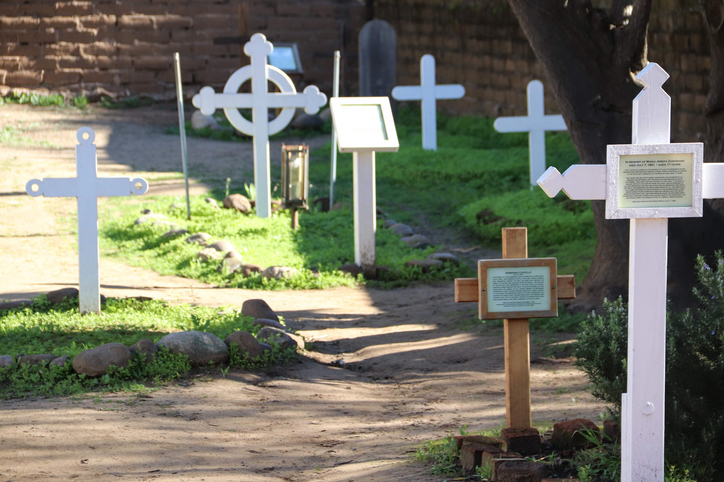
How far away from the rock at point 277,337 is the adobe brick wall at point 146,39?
1115 cm

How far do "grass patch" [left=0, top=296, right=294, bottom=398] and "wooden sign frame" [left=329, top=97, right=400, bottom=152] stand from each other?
2294 mm

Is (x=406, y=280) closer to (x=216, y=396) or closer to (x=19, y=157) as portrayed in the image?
(x=216, y=396)

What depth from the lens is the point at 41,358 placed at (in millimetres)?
4758

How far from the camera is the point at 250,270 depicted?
793cm

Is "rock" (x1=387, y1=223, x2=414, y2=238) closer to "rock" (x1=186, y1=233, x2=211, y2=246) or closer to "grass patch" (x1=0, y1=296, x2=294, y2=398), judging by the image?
"rock" (x1=186, y1=233, x2=211, y2=246)

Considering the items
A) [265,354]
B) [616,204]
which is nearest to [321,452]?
[265,354]

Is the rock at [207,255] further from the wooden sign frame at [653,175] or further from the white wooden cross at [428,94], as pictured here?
the white wooden cross at [428,94]

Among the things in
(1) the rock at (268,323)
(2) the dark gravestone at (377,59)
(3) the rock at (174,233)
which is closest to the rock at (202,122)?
(2) the dark gravestone at (377,59)

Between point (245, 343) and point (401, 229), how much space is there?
4.70 metres

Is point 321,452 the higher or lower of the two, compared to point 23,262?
lower

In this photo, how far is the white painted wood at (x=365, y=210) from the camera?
8039 mm

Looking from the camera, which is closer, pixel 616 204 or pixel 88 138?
pixel 616 204

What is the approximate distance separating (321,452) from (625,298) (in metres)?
3.23

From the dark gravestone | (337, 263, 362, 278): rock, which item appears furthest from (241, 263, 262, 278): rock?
the dark gravestone
